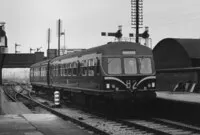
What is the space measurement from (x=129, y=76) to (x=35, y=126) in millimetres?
4901

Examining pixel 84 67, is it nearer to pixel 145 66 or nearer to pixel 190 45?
pixel 145 66

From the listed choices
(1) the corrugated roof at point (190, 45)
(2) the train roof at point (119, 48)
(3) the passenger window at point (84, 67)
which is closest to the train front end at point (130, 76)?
(2) the train roof at point (119, 48)

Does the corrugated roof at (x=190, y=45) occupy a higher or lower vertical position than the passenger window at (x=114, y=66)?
higher

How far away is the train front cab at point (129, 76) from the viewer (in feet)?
48.1

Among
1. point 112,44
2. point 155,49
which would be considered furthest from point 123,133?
point 155,49

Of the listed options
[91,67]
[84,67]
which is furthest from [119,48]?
[84,67]

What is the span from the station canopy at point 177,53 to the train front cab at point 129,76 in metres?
10.1

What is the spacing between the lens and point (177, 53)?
26.8 metres

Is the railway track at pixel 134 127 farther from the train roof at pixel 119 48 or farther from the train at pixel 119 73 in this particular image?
the train roof at pixel 119 48

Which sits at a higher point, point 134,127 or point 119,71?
point 119,71

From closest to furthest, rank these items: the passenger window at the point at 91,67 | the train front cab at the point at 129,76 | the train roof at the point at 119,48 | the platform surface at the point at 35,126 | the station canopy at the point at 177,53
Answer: the platform surface at the point at 35,126 → the train front cab at the point at 129,76 → the train roof at the point at 119,48 → the passenger window at the point at 91,67 → the station canopy at the point at 177,53

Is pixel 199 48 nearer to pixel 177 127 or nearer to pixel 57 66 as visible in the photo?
pixel 57 66

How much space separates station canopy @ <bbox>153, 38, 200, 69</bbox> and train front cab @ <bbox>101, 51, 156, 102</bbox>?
10.1 m

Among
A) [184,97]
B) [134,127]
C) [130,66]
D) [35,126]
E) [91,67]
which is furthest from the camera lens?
[91,67]
